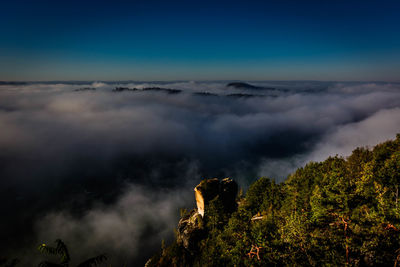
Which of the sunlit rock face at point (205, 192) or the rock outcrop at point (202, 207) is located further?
the sunlit rock face at point (205, 192)

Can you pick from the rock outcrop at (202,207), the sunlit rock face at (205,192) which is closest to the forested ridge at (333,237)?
the sunlit rock face at (205,192)

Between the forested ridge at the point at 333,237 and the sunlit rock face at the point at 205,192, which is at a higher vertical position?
the forested ridge at the point at 333,237

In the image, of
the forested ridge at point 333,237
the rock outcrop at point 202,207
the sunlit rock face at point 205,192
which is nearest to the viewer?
the forested ridge at point 333,237

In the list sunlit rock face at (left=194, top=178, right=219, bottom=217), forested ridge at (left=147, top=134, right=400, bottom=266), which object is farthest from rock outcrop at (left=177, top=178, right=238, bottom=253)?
forested ridge at (left=147, top=134, right=400, bottom=266)

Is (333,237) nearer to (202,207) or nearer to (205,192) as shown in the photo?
(205,192)

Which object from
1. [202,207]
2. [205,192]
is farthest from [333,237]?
[202,207]

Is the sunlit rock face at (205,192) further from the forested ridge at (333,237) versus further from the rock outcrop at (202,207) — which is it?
the forested ridge at (333,237)

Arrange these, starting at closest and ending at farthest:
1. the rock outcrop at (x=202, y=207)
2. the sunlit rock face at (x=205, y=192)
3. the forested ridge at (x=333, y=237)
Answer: the forested ridge at (x=333, y=237) → the rock outcrop at (x=202, y=207) → the sunlit rock face at (x=205, y=192)

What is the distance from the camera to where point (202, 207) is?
162 ft

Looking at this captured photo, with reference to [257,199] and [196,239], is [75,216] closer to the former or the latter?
[196,239]

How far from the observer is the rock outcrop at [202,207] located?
4659 cm

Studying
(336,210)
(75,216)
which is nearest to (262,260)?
(336,210)

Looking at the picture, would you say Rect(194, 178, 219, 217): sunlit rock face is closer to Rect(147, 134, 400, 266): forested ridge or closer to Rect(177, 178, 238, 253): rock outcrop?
Rect(177, 178, 238, 253): rock outcrop

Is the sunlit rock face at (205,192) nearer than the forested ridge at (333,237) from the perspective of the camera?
No
